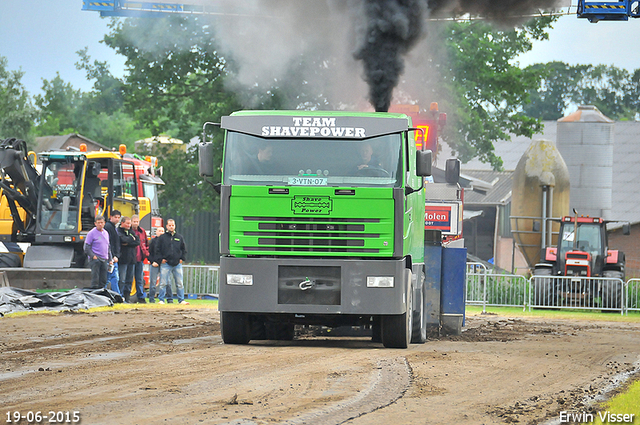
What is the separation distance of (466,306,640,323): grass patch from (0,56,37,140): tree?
101ft

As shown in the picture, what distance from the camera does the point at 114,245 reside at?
792 inches

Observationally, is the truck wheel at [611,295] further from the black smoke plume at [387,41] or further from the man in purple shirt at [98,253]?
the man in purple shirt at [98,253]

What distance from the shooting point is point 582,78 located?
9600 cm

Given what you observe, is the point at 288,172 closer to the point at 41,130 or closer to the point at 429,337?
the point at 429,337

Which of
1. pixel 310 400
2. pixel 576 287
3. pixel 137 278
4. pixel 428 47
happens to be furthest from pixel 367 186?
pixel 428 47

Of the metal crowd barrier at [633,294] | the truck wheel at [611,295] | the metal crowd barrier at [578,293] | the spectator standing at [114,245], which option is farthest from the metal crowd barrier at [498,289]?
the spectator standing at [114,245]

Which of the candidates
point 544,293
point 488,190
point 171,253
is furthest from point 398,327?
point 488,190

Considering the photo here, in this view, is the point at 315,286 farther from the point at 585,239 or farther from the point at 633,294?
the point at 585,239

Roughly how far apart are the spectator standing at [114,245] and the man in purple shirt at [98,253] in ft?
1.85

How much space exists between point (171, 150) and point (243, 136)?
23923mm

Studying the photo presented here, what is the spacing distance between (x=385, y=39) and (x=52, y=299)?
831 centimetres

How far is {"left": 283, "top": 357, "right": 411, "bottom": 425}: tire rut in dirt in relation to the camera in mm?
6789

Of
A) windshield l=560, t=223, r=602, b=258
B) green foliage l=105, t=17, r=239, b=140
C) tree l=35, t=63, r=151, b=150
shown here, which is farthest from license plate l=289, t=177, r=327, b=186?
tree l=35, t=63, r=151, b=150

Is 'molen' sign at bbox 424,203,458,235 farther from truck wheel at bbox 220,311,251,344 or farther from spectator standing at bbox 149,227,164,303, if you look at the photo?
truck wheel at bbox 220,311,251,344
